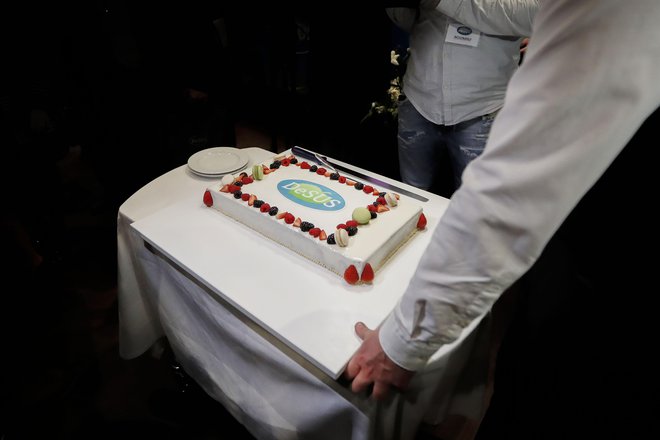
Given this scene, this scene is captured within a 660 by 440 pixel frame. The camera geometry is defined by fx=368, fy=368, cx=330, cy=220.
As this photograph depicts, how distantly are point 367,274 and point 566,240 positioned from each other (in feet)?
1.51

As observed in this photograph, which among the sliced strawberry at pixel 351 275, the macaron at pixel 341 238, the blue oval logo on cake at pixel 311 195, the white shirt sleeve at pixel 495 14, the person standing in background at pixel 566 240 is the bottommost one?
the sliced strawberry at pixel 351 275

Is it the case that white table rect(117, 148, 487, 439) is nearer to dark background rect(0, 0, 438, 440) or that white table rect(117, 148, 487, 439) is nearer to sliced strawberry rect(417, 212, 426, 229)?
sliced strawberry rect(417, 212, 426, 229)

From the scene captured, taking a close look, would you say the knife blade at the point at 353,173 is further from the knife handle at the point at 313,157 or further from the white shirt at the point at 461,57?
the white shirt at the point at 461,57

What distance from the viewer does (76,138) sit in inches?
92.6

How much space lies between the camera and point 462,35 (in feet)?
5.04

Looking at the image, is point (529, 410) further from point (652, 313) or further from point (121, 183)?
point (121, 183)

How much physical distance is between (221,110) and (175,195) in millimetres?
1199

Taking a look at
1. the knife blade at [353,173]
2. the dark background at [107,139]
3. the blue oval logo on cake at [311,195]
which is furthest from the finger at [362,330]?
the dark background at [107,139]

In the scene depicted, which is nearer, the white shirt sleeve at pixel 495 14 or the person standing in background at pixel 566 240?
the person standing in background at pixel 566 240

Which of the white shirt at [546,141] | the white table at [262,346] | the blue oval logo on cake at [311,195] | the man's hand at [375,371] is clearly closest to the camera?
the white shirt at [546,141]

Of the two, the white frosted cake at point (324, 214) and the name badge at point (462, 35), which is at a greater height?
the name badge at point (462, 35)

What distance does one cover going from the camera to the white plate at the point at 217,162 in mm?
1486

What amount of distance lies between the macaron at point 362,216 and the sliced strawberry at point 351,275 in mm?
169

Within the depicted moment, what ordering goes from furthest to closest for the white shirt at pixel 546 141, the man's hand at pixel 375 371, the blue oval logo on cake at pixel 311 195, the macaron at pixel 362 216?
the blue oval logo on cake at pixel 311 195 → the macaron at pixel 362 216 → the man's hand at pixel 375 371 → the white shirt at pixel 546 141
